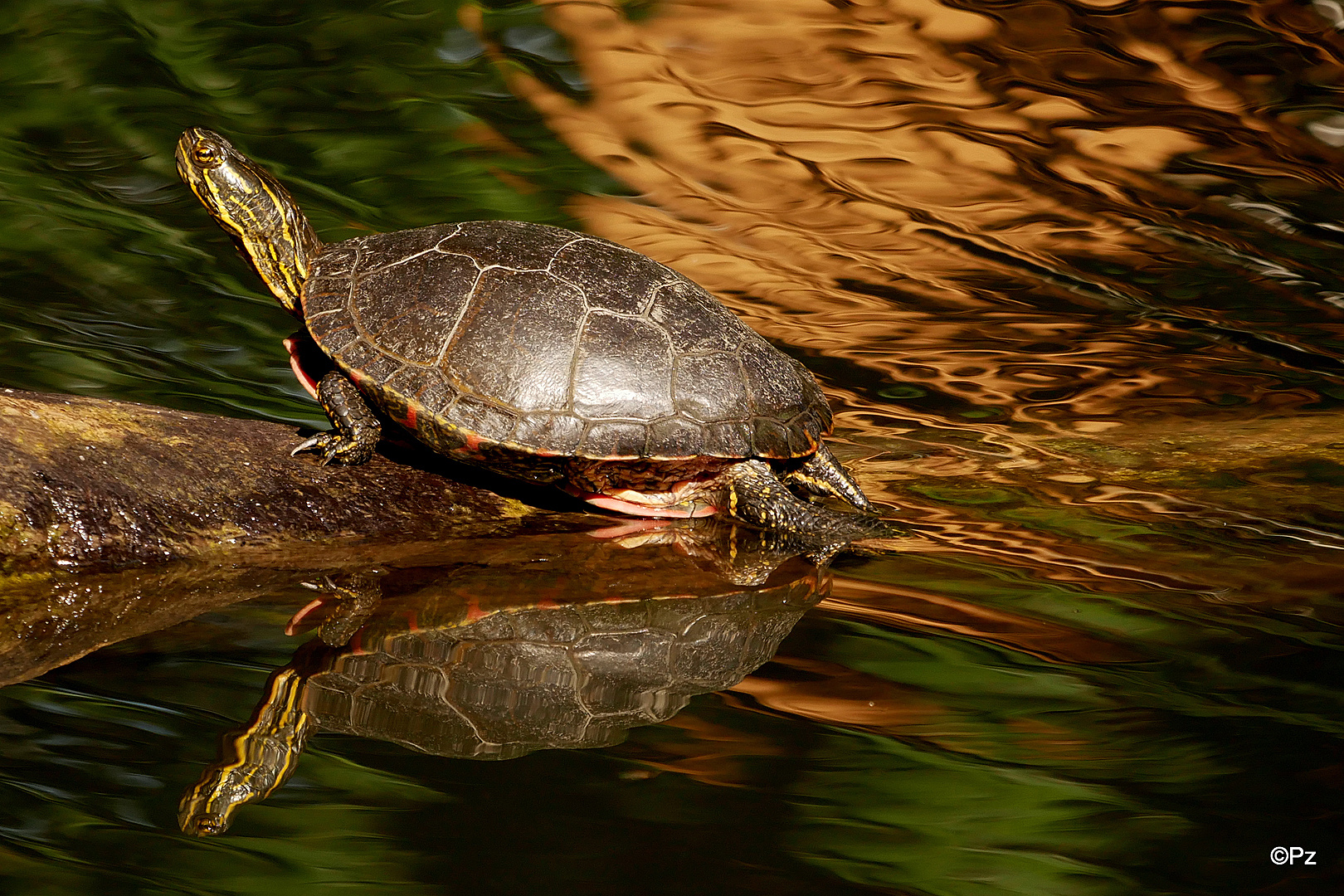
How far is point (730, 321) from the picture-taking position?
4098 mm

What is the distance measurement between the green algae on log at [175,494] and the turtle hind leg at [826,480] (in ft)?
3.93

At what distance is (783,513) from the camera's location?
3834mm

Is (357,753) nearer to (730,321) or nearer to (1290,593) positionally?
(730,321)

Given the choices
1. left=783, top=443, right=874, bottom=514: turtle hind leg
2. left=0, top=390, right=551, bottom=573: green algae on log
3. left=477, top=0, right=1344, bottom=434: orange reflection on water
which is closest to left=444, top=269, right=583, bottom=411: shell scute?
left=0, top=390, right=551, bottom=573: green algae on log

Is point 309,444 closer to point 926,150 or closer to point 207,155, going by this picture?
point 207,155

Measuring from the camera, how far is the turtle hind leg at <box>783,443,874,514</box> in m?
4.18

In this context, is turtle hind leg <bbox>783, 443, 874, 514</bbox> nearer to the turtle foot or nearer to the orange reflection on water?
the turtle foot

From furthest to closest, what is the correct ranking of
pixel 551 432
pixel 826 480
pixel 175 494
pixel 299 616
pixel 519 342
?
pixel 826 480, pixel 519 342, pixel 551 432, pixel 175 494, pixel 299 616

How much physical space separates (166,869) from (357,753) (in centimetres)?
43

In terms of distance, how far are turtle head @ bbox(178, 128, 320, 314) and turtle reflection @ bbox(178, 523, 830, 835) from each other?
1.59 meters

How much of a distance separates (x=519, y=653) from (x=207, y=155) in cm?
270

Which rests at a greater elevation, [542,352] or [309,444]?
[542,352]

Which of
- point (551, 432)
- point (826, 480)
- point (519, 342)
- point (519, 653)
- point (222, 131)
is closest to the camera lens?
point (519, 653)

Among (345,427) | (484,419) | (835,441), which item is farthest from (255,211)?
(835,441)
